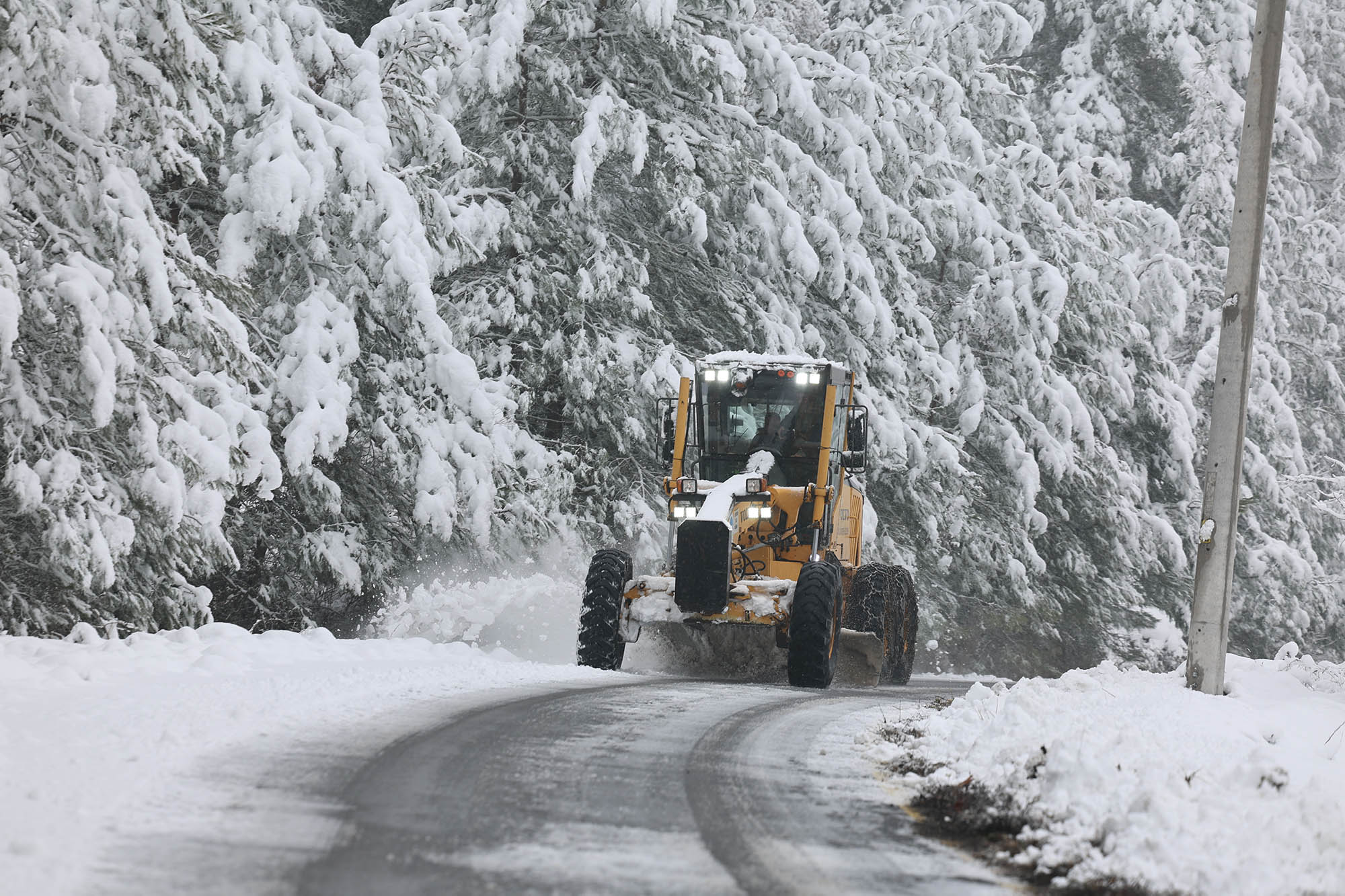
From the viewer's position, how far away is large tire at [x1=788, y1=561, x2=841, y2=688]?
11867mm

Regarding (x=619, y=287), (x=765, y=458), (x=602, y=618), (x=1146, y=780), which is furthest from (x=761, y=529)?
(x=1146, y=780)

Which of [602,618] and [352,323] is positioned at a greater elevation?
[352,323]

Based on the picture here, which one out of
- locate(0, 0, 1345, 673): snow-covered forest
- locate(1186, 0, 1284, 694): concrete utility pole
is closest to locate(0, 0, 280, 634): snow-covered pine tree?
locate(0, 0, 1345, 673): snow-covered forest

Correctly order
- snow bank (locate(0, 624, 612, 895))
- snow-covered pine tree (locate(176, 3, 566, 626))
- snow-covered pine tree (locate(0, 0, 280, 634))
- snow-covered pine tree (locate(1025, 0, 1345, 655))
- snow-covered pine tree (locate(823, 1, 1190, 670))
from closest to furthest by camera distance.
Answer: snow bank (locate(0, 624, 612, 895)) → snow-covered pine tree (locate(0, 0, 280, 634)) → snow-covered pine tree (locate(176, 3, 566, 626)) → snow-covered pine tree (locate(823, 1, 1190, 670)) → snow-covered pine tree (locate(1025, 0, 1345, 655))

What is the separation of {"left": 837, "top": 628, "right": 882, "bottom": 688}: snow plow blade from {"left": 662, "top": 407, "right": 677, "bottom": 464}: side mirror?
8.77ft

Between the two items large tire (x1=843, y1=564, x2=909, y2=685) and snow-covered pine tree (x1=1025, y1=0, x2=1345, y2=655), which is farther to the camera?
snow-covered pine tree (x1=1025, y1=0, x2=1345, y2=655)

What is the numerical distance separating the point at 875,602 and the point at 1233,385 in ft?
19.7

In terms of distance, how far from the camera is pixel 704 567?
12008 millimetres

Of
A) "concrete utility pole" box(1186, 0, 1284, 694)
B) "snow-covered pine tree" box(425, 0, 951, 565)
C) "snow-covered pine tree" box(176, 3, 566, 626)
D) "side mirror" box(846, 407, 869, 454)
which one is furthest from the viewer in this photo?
"snow-covered pine tree" box(425, 0, 951, 565)

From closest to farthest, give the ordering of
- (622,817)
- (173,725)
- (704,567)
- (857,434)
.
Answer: (622,817) < (173,725) < (704,567) < (857,434)

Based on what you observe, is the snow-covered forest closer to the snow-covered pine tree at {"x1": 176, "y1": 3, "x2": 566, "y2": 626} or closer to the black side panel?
the snow-covered pine tree at {"x1": 176, "y1": 3, "x2": 566, "y2": 626}

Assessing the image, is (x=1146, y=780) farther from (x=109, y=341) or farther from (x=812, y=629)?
(x=109, y=341)

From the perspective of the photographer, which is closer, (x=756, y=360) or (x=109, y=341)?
(x=109, y=341)

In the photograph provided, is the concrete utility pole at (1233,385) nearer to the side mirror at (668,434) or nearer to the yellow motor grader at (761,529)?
the yellow motor grader at (761,529)
